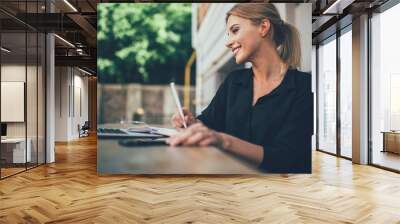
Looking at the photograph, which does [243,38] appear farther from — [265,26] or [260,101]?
[260,101]

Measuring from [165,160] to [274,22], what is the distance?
260cm

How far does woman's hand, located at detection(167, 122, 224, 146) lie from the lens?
587 centimetres

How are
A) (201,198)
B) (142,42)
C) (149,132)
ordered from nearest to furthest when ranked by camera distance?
1. (201,198)
2. (149,132)
3. (142,42)

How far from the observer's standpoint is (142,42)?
5.97 m

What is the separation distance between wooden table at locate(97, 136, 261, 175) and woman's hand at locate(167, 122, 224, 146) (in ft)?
0.27

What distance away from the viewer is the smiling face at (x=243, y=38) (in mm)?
5906

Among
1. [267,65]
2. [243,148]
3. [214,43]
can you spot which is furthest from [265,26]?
[243,148]

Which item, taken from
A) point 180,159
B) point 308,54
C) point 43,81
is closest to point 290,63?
point 308,54

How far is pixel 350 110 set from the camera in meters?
8.70

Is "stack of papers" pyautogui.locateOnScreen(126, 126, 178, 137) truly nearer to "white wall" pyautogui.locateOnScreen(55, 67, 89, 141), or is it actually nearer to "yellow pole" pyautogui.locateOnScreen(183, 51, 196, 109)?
"yellow pole" pyautogui.locateOnScreen(183, 51, 196, 109)

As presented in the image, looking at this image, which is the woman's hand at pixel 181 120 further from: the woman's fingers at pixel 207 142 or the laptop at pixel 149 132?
the woman's fingers at pixel 207 142

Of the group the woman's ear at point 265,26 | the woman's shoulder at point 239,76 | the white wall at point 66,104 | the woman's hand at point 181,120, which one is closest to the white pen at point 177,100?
the woman's hand at point 181,120

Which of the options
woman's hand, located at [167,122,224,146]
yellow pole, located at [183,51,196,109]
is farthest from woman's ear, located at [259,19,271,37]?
woman's hand, located at [167,122,224,146]

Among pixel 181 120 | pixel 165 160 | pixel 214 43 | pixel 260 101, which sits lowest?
pixel 165 160
